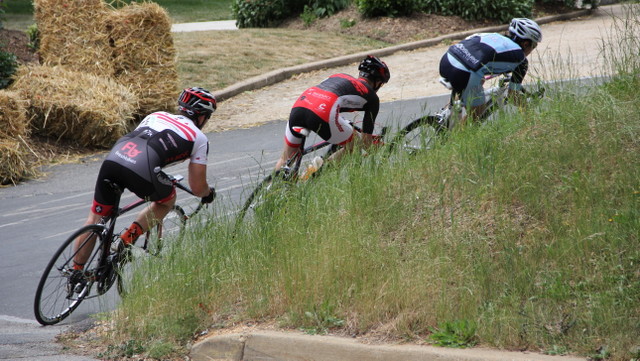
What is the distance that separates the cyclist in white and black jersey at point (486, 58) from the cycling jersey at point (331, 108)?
1.14 meters

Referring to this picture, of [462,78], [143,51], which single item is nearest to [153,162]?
[462,78]

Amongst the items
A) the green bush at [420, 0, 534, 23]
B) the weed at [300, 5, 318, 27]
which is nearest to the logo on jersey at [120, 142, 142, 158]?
the green bush at [420, 0, 534, 23]

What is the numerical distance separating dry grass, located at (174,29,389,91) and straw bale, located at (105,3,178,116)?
1.09 metres

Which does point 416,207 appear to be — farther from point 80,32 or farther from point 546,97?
point 80,32

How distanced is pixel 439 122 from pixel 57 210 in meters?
4.75

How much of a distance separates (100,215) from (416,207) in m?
2.53

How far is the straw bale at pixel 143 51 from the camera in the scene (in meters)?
14.1

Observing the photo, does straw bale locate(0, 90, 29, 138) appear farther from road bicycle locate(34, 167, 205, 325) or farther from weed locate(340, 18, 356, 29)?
weed locate(340, 18, 356, 29)

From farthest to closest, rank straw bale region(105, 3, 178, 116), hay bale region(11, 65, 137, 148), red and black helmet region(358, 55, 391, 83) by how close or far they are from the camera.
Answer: straw bale region(105, 3, 178, 116) → hay bale region(11, 65, 137, 148) → red and black helmet region(358, 55, 391, 83)

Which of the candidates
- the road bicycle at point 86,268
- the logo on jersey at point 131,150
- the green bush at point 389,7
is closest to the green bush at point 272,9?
the green bush at point 389,7

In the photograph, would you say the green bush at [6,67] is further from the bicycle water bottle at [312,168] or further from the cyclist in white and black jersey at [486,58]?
the bicycle water bottle at [312,168]

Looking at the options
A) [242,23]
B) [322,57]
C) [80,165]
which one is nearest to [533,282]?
[80,165]

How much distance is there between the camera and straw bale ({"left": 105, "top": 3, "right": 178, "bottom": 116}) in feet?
46.2

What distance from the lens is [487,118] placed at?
7109 mm
